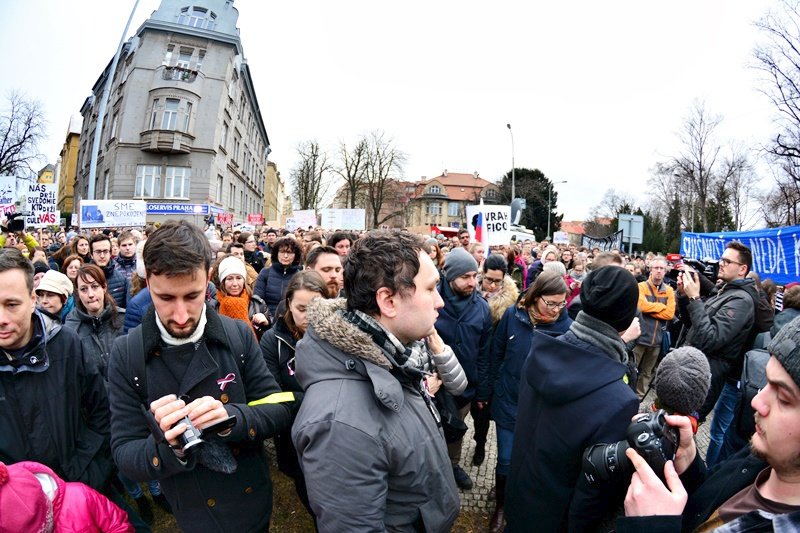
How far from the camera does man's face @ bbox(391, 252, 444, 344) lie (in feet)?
5.32

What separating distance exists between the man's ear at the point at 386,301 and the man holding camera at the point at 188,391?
68cm

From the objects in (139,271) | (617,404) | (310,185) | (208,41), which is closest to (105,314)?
(139,271)

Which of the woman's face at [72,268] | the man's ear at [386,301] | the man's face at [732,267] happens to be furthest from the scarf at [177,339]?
the man's face at [732,267]

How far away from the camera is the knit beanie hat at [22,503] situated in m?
1.59

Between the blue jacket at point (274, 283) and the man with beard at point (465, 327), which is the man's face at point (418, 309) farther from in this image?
the blue jacket at point (274, 283)

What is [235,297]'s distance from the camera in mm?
4301

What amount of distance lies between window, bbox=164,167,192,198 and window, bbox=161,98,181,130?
124 inches

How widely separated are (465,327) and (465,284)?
0.39m

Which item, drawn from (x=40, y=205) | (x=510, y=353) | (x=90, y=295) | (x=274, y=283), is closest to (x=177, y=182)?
(x=40, y=205)

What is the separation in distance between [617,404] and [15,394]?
2.84 m

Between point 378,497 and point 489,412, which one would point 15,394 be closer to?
point 378,497

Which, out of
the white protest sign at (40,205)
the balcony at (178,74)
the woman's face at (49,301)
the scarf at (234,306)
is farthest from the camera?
the balcony at (178,74)

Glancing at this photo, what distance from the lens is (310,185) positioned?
49.2m

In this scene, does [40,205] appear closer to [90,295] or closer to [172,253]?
[90,295]
